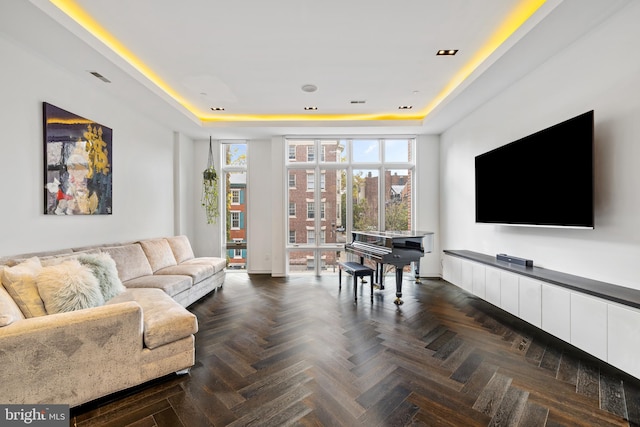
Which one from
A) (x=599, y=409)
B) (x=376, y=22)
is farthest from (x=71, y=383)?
(x=376, y=22)

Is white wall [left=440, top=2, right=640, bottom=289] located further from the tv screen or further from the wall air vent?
the wall air vent

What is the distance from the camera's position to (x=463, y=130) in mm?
4703

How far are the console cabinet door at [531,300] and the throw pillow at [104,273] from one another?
4.36 meters

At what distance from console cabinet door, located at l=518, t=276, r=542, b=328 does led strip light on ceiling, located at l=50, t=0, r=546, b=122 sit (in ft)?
8.60

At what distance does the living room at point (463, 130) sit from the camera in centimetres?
228

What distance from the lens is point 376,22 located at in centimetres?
260

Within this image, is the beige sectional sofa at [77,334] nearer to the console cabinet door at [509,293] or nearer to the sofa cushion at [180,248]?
the sofa cushion at [180,248]

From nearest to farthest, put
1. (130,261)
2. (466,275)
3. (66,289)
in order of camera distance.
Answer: (66,289), (130,261), (466,275)

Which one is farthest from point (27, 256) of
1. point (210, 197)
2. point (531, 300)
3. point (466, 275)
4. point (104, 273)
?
point (466, 275)

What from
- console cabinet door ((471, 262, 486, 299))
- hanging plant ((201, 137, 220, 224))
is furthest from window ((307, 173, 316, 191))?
console cabinet door ((471, 262, 486, 299))

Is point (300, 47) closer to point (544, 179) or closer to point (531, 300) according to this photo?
point (544, 179)

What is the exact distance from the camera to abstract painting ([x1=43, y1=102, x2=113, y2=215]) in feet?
9.70

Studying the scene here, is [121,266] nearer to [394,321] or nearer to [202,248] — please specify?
[202,248]

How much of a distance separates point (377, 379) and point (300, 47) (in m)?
3.43
